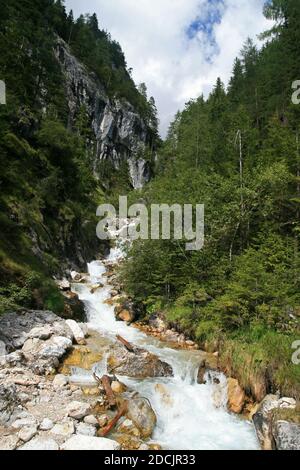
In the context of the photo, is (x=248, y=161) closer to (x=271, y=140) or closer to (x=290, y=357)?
(x=271, y=140)

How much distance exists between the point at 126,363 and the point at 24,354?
364cm

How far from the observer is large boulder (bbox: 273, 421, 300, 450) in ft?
A: 23.8

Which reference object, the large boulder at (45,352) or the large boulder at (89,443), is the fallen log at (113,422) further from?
the large boulder at (45,352)

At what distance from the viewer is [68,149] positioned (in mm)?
32281

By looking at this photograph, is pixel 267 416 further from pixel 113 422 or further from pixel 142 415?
pixel 113 422

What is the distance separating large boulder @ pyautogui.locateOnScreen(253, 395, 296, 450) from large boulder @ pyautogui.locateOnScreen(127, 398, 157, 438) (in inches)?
107

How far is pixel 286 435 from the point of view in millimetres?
7391

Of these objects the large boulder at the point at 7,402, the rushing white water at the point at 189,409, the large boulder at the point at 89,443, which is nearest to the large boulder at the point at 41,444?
the large boulder at the point at 89,443

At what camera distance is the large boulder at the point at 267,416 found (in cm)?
805

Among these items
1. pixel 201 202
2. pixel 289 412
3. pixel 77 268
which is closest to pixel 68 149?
pixel 77 268

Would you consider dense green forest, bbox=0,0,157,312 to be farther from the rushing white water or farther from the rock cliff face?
the rock cliff face

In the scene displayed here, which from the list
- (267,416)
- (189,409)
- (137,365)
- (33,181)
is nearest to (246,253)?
(137,365)

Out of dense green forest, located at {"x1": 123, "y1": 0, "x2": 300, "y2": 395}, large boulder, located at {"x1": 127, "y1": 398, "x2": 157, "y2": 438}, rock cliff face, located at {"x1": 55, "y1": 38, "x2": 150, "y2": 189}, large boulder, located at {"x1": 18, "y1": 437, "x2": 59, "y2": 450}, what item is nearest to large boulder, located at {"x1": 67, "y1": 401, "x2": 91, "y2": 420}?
large boulder, located at {"x1": 18, "y1": 437, "x2": 59, "y2": 450}

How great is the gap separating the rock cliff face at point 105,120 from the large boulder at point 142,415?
62610mm
